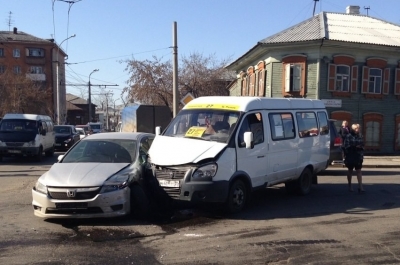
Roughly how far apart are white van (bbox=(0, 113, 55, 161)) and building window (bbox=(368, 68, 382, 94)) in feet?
62.1

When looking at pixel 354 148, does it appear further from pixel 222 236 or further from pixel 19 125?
pixel 19 125

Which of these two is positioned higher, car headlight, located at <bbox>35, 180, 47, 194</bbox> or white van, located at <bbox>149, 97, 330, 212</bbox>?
white van, located at <bbox>149, 97, 330, 212</bbox>

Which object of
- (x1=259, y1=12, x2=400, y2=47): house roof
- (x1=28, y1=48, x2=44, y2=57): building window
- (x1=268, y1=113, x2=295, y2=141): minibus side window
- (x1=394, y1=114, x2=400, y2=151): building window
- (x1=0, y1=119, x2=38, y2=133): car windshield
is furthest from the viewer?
(x1=28, y1=48, x2=44, y2=57): building window

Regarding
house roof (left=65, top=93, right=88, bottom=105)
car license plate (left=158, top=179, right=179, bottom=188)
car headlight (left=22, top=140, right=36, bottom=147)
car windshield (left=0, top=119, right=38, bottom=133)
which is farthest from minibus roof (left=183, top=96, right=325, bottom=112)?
house roof (left=65, top=93, right=88, bottom=105)

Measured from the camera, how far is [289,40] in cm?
2770

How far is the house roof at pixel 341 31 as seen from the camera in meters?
28.0

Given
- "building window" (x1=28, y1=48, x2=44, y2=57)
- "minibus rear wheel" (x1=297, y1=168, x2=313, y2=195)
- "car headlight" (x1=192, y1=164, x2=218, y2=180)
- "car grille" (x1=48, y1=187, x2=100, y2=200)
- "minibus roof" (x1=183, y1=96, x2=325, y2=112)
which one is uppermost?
"building window" (x1=28, y1=48, x2=44, y2=57)

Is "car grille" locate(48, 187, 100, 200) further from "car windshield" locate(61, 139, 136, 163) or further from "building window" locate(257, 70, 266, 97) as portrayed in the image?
"building window" locate(257, 70, 266, 97)

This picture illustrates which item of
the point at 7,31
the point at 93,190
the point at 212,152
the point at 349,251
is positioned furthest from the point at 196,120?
the point at 7,31

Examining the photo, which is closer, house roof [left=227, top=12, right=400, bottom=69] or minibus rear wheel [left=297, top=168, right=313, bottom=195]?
minibus rear wheel [left=297, top=168, right=313, bottom=195]

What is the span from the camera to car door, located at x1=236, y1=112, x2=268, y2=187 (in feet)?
30.1

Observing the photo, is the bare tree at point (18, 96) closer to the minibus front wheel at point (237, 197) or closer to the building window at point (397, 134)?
the building window at point (397, 134)

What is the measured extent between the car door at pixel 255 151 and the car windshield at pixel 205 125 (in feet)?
0.83

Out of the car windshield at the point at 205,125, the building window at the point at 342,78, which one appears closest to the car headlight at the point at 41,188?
the car windshield at the point at 205,125
